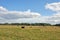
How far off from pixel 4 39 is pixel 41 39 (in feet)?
25.5

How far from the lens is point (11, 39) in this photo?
27453 millimetres

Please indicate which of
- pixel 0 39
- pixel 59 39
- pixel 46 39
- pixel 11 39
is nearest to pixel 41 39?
pixel 46 39

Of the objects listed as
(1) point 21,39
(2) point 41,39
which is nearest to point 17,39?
(1) point 21,39

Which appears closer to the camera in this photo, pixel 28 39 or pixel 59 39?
pixel 28 39

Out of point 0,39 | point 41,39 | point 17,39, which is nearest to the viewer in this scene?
point 0,39

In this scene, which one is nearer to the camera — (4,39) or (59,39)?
(4,39)

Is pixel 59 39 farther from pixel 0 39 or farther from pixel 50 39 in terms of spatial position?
pixel 0 39

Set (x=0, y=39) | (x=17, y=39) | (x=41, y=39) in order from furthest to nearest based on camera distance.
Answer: (x=41, y=39)
(x=17, y=39)
(x=0, y=39)

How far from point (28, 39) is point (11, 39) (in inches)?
138

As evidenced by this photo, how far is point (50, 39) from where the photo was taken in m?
31.1

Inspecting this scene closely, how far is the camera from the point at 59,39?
103 ft

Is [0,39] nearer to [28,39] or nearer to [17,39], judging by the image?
[17,39]

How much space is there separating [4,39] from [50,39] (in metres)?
9.73

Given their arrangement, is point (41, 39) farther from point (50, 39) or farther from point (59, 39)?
point (59, 39)
